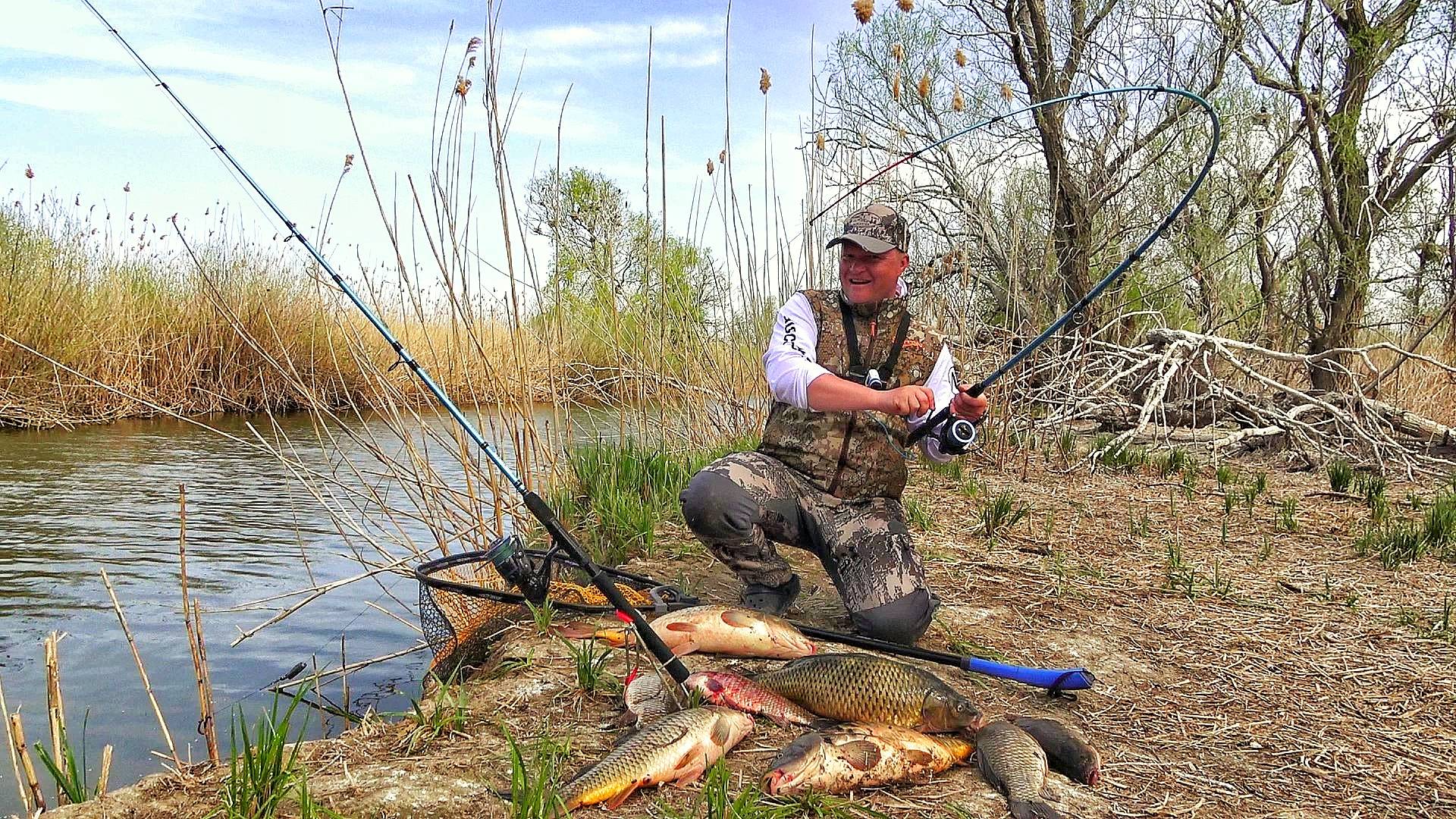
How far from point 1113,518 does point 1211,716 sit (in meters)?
3.10

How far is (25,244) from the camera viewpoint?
41.7 ft

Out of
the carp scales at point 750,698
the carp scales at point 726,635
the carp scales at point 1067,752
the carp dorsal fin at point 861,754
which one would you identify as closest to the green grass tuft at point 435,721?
the carp scales at point 726,635

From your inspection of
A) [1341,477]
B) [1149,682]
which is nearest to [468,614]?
[1149,682]

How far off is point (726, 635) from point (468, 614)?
1.00 m

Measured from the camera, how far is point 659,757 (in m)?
2.53

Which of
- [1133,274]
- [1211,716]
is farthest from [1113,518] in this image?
[1133,274]

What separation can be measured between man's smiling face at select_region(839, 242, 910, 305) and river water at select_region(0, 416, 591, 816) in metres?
2.02

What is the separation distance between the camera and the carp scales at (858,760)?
2.48 metres

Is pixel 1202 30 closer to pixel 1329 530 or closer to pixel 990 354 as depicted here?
pixel 990 354

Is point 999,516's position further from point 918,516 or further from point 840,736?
point 840,736

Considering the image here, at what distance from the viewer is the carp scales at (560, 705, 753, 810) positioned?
242 centimetres

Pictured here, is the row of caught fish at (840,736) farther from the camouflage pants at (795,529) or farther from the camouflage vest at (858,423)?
→ the camouflage vest at (858,423)

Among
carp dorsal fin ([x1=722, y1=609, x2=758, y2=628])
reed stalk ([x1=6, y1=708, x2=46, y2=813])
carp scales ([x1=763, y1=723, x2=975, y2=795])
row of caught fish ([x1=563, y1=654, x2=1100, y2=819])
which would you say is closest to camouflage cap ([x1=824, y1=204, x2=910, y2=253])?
carp dorsal fin ([x1=722, y1=609, x2=758, y2=628])

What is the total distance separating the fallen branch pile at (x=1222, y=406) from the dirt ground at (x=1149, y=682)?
2271mm
